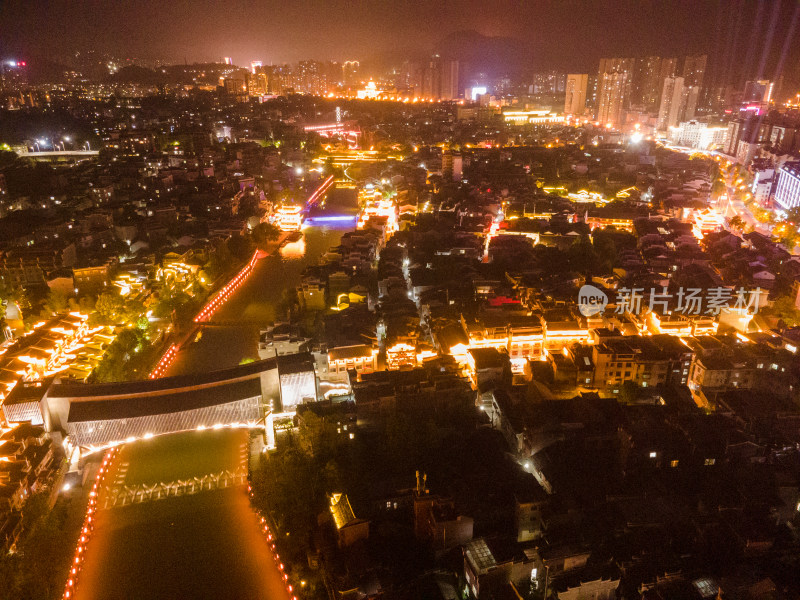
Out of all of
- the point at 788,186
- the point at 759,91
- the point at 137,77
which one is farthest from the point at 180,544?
the point at 137,77

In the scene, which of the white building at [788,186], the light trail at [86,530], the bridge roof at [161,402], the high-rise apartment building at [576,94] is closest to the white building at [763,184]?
the white building at [788,186]

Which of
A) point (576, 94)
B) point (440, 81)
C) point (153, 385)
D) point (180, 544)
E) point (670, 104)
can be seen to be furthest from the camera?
point (440, 81)

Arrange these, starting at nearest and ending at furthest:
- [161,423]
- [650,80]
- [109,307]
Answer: [161,423], [109,307], [650,80]

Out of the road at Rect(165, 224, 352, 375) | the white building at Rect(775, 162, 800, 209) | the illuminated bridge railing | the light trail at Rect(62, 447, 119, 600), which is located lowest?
the light trail at Rect(62, 447, 119, 600)

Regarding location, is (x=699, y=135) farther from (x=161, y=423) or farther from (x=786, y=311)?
(x=161, y=423)

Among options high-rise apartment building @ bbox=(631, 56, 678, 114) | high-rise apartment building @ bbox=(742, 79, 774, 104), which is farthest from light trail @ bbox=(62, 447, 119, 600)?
high-rise apartment building @ bbox=(631, 56, 678, 114)

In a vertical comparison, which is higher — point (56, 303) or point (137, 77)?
point (137, 77)

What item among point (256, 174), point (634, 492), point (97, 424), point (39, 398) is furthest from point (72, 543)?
point (256, 174)

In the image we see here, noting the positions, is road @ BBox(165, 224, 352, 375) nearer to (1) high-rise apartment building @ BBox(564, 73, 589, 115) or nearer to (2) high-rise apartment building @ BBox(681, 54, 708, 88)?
(1) high-rise apartment building @ BBox(564, 73, 589, 115)
